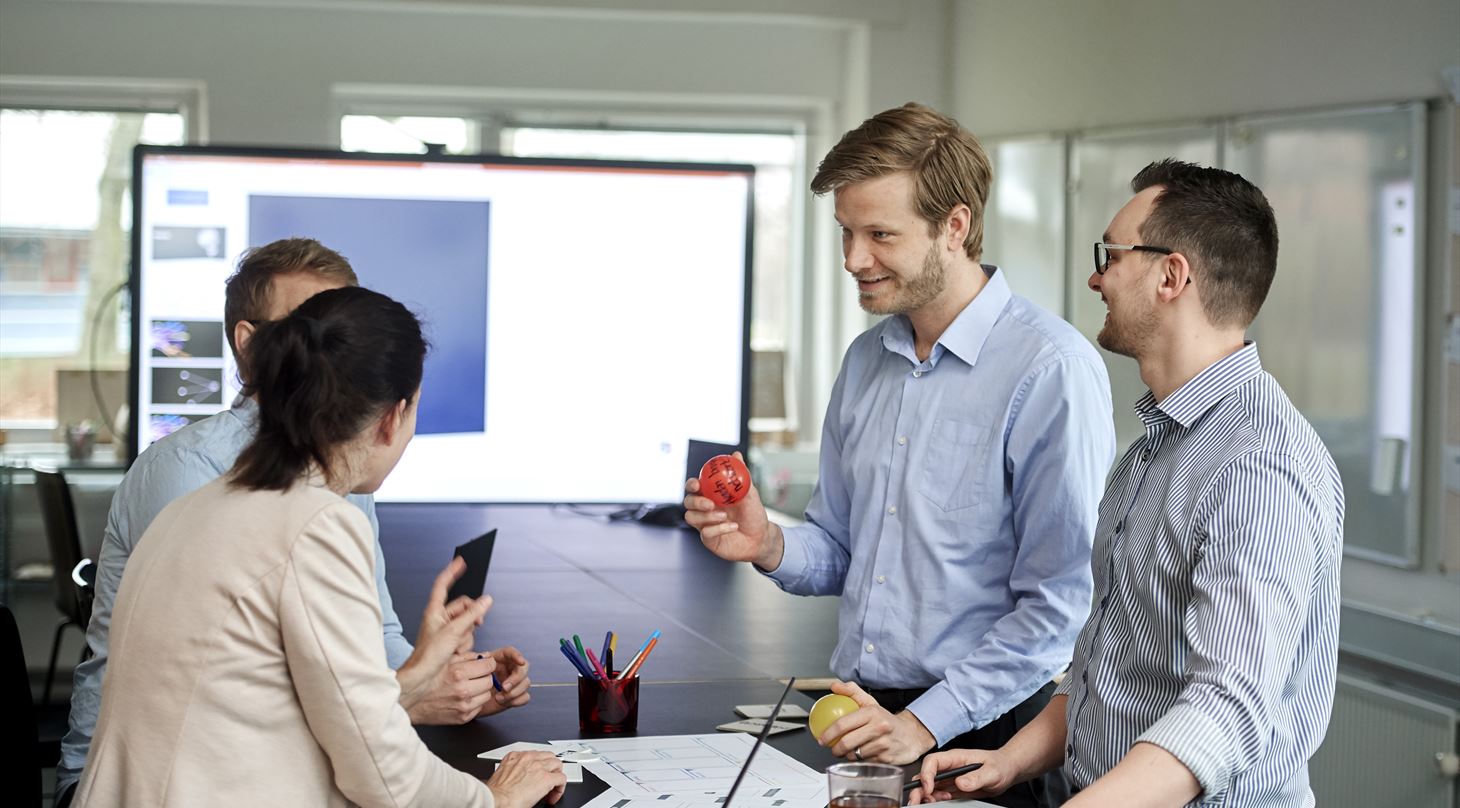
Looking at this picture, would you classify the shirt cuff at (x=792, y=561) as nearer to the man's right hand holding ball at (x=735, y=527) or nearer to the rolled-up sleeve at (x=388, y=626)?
the man's right hand holding ball at (x=735, y=527)

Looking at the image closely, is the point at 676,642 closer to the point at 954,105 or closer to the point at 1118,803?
the point at 1118,803

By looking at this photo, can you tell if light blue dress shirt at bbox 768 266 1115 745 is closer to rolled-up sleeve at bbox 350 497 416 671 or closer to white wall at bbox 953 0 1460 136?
rolled-up sleeve at bbox 350 497 416 671

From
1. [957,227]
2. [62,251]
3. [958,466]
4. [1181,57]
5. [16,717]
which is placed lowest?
[16,717]

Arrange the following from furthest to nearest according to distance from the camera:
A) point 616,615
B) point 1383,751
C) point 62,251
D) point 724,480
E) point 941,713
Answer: point 62,251 < point 1383,751 < point 616,615 < point 724,480 < point 941,713

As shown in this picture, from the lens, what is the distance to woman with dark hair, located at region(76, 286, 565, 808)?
1.39 meters

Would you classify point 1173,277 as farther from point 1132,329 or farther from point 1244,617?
point 1244,617

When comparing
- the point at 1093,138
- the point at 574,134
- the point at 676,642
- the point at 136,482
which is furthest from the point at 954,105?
the point at 136,482

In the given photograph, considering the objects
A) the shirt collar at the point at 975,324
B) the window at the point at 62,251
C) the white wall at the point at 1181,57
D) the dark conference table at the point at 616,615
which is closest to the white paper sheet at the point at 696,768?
the dark conference table at the point at 616,615

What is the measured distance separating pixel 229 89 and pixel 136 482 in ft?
13.8

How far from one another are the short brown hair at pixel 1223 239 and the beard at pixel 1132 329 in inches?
2.5

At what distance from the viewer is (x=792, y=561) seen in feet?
→ 7.25

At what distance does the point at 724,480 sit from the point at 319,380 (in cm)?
70

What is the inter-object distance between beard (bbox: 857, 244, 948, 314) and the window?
4.79 meters

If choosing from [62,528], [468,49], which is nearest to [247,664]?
[62,528]
